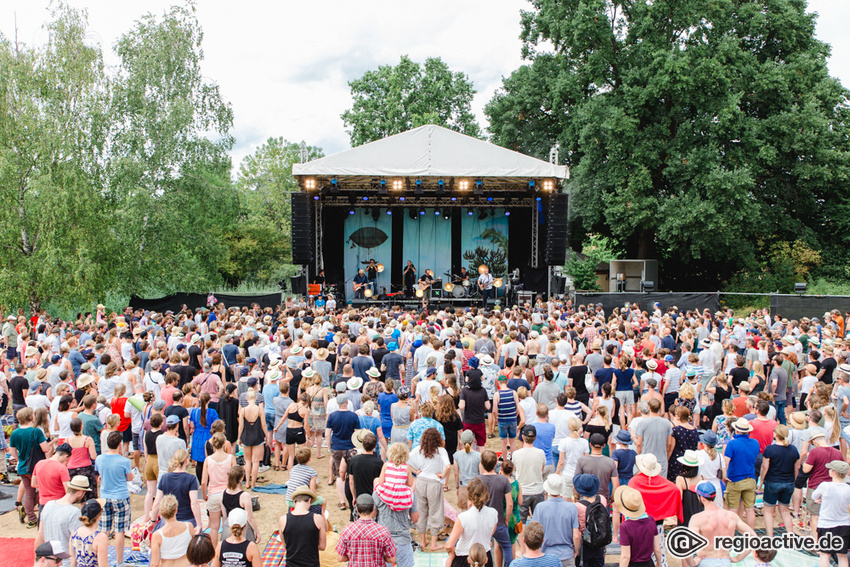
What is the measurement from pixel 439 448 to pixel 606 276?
83.1 ft

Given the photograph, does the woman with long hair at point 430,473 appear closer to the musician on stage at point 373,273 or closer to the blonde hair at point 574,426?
the blonde hair at point 574,426

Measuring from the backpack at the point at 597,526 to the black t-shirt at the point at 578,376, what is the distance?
3.37 meters

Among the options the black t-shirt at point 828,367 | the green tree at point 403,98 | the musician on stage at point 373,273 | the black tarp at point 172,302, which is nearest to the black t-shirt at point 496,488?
the black t-shirt at point 828,367

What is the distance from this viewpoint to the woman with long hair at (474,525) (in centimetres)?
404

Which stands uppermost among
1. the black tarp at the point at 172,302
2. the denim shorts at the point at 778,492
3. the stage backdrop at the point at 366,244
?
the stage backdrop at the point at 366,244

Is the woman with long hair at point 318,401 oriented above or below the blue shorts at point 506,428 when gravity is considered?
above

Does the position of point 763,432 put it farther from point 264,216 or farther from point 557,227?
point 264,216

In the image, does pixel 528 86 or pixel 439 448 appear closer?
pixel 439 448

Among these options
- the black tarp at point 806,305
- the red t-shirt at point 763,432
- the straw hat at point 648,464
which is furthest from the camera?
the black tarp at point 806,305

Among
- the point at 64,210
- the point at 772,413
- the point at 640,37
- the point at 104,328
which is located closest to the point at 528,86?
the point at 640,37

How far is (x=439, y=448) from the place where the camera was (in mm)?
5020

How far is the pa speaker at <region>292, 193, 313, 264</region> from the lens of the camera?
1708 centimetres

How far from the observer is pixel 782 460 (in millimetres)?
5281

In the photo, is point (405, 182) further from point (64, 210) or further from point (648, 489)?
point (648, 489)
